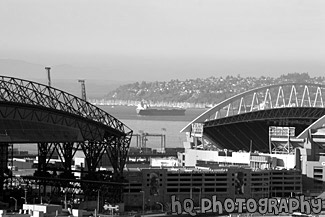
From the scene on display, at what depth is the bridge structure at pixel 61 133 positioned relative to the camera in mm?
100375

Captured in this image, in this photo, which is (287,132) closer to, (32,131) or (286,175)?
(286,175)

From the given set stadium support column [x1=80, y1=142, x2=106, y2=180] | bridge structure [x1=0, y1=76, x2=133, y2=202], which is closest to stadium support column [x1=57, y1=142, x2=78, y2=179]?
bridge structure [x1=0, y1=76, x2=133, y2=202]

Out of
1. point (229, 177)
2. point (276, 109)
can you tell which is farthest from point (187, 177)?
point (276, 109)

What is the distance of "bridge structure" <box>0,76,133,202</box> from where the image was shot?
329ft

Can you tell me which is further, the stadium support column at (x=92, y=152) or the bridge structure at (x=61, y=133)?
the stadium support column at (x=92, y=152)

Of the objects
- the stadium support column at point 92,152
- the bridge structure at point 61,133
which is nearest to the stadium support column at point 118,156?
the bridge structure at point 61,133

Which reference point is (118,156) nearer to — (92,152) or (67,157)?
(92,152)

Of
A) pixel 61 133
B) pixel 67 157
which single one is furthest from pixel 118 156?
pixel 61 133

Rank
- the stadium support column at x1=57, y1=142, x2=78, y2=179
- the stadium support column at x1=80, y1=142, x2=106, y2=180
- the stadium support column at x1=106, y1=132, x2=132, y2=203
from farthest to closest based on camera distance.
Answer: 1. the stadium support column at x1=57, y1=142, x2=78, y2=179
2. the stadium support column at x1=80, y1=142, x2=106, y2=180
3. the stadium support column at x1=106, y1=132, x2=132, y2=203

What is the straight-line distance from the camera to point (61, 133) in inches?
Answer: 4075

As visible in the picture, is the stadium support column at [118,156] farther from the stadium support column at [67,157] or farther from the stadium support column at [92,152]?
the stadium support column at [67,157]

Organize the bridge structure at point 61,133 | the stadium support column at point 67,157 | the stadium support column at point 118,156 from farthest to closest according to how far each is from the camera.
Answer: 1. the stadium support column at point 67,157
2. the stadium support column at point 118,156
3. the bridge structure at point 61,133

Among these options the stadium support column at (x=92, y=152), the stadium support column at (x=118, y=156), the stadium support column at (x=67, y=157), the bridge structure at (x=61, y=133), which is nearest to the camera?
the bridge structure at (x=61, y=133)

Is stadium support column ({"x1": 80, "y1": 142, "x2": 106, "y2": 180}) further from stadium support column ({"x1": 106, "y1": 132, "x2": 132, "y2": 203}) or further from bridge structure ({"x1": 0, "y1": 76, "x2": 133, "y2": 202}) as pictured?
stadium support column ({"x1": 106, "y1": 132, "x2": 132, "y2": 203})
